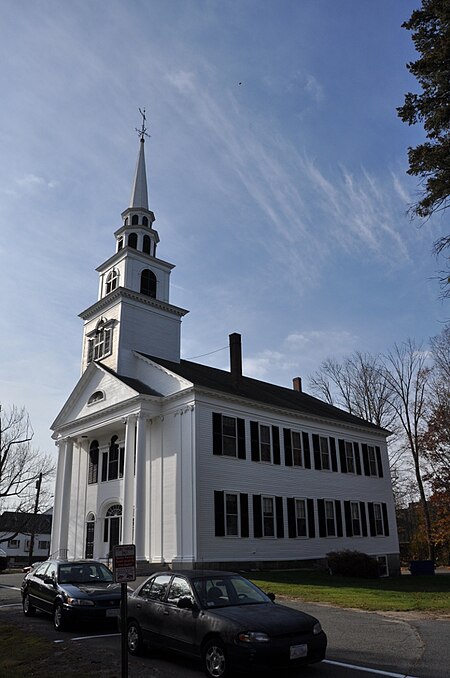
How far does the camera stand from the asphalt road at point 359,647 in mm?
8109

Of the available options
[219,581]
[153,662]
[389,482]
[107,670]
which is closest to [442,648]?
[219,581]

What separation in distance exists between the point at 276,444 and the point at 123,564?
23.6 m

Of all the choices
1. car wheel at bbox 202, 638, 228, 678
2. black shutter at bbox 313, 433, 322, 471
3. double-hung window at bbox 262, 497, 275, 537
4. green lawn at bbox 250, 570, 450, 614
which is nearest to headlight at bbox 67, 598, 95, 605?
car wheel at bbox 202, 638, 228, 678

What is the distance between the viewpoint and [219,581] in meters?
9.23

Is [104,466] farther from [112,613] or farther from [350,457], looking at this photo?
[112,613]

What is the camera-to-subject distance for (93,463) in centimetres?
3173

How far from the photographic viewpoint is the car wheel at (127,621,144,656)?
9.49 metres

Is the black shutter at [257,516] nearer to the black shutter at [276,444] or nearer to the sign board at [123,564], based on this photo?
the black shutter at [276,444]

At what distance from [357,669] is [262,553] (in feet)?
65.3

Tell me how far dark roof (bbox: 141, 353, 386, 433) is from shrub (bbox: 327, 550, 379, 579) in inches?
303

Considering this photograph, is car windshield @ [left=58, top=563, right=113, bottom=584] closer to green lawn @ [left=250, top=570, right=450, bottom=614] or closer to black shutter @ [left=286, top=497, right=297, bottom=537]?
green lawn @ [left=250, top=570, right=450, bottom=614]

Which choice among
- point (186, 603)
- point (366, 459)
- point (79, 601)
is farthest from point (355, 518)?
point (186, 603)

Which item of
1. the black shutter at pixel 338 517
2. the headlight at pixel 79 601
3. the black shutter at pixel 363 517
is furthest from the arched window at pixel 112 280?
the headlight at pixel 79 601

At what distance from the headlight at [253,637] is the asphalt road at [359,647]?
107cm
